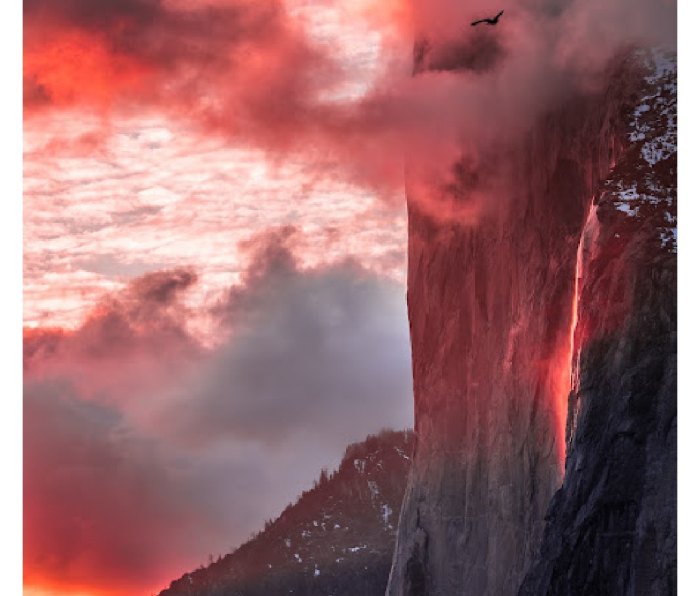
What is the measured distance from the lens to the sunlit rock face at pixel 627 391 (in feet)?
161

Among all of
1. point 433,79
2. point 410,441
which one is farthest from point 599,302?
point 410,441

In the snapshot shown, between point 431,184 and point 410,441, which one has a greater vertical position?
point 431,184

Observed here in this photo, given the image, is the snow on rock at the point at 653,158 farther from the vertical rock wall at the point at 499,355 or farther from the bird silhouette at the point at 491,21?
the bird silhouette at the point at 491,21

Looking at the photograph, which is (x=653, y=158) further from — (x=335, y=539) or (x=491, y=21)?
(x=335, y=539)

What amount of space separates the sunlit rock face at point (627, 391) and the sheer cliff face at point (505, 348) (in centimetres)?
23

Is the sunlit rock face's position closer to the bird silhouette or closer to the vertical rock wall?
the vertical rock wall

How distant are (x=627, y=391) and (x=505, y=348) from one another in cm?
1707

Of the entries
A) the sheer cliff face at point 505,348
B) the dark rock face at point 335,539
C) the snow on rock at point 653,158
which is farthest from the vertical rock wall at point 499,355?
the dark rock face at point 335,539

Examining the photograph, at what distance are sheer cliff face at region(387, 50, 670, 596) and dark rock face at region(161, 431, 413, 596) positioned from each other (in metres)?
9.29
